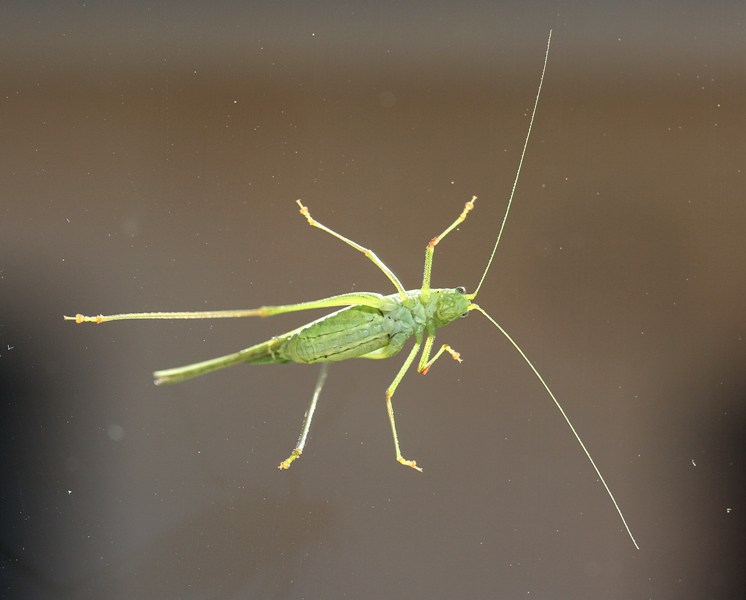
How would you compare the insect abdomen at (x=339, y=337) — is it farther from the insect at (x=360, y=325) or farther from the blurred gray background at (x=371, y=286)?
the blurred gray background at (x=371, y=286)

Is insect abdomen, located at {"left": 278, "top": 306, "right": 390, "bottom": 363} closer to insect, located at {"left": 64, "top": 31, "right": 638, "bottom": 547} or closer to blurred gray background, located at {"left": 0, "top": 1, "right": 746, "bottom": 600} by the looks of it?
insect, located at {"left": 64, "top": 31, "right": 638, "bottom": 547}

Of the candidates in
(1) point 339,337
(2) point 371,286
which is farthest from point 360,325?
(2) point 371,286

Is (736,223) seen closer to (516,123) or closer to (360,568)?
(516,123)

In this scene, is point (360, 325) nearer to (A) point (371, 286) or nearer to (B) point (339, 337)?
(B) point (339, 337)

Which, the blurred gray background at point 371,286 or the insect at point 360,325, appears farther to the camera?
the blurred gray background at point 371,286

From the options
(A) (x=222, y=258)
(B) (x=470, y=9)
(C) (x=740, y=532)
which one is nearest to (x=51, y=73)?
(A) (x=222, y=258)

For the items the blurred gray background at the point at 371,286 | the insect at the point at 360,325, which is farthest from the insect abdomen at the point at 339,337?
the blurred gray background at the point at 371,286
